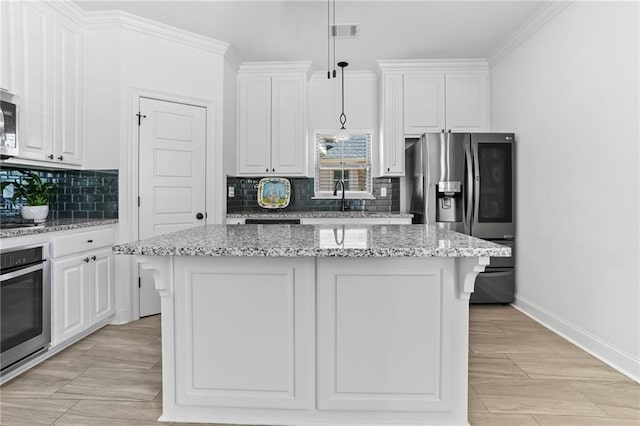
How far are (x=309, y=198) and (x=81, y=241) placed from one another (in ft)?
8.58

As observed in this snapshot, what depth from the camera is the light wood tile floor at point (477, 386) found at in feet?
6.43

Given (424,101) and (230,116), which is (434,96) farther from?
(230,116)

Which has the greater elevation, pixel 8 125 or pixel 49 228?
pixel 8 125

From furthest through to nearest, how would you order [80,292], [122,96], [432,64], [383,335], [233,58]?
[432,64] < [233,58] < [122,96] < [80,292] < [383,335]

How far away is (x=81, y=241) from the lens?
291 cm

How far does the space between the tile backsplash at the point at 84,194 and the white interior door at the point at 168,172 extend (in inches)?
10.0

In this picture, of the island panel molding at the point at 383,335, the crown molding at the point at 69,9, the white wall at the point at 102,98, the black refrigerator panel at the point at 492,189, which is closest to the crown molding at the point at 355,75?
the black refrigerator panel at the point at 492,189

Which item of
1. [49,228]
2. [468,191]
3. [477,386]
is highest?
[468,191]

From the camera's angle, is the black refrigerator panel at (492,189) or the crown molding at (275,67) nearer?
the black refrigerator panel at (492,189)

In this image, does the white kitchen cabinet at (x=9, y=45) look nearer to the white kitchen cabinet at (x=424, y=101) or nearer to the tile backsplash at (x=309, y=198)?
the tile backsplash at (x=309, y=198)

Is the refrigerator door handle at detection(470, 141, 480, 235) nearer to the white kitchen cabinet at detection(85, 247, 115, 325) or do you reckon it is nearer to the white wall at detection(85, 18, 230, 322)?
the white wall at detection(85, 18, 230, 322)

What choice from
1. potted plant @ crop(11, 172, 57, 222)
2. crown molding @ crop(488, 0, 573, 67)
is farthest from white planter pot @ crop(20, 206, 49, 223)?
crown molding @ crop(488, 0, 573, 67)

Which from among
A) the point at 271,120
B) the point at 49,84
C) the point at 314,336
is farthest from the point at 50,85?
the point at 314,336

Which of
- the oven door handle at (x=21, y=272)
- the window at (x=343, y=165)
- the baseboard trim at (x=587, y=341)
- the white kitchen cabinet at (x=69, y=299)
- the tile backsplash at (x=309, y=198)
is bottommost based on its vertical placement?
the baseboard trim at (x=587, y=341)
